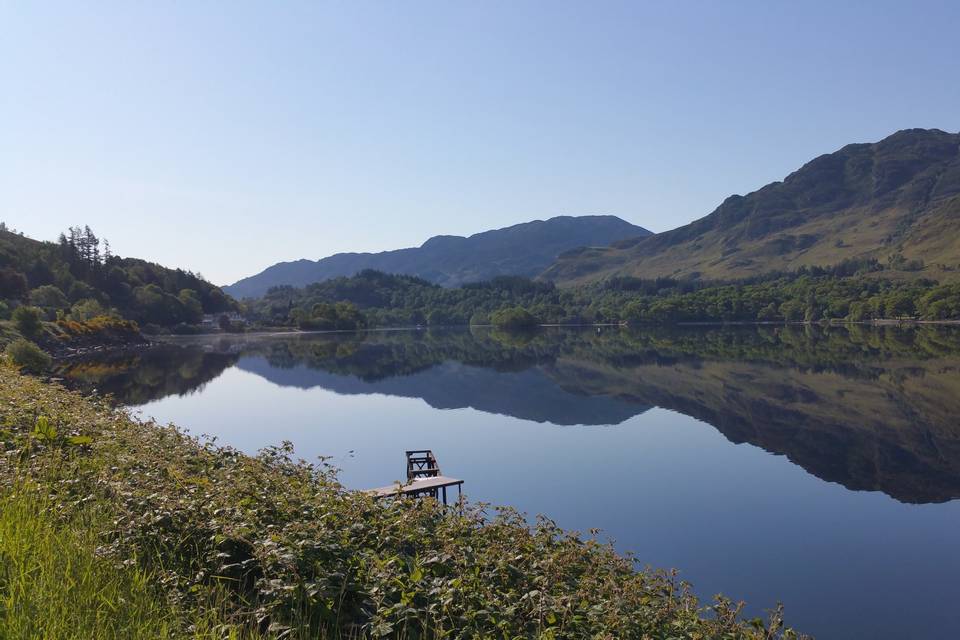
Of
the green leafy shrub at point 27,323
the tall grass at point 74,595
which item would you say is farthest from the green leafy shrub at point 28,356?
the tall grass at point 74,595

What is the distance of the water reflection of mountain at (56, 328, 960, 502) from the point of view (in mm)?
44688

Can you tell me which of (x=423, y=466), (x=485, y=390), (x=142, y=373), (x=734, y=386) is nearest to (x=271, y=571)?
(x=423, y=466)

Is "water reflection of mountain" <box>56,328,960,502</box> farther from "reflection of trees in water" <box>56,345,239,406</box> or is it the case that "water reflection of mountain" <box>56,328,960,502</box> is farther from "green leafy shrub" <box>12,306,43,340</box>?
"green leafy shrub" <box>12,306,43,340</box>

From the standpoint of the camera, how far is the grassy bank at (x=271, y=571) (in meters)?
7.99

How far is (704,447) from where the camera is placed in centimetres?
4812

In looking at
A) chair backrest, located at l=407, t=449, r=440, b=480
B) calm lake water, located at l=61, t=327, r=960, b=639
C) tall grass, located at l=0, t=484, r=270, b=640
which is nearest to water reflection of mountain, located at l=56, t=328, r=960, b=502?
calm lake water, located at l=61, t=327, r=960, b=639

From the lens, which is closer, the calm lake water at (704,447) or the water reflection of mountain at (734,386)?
the calm lake water at (704,447)

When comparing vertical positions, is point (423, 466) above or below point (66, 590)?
below

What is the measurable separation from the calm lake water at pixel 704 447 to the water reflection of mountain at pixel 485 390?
1.70 ft

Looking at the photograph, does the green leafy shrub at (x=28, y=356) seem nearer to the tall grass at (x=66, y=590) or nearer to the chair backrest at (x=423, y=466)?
the chair backrest at (x=423, y=466)

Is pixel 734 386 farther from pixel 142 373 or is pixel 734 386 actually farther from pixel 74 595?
pixel 142 373

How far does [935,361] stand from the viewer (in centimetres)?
9194

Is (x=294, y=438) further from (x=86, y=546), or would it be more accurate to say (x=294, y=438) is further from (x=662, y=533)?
(x=86, y=546)

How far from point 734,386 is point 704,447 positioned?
34474 mm
